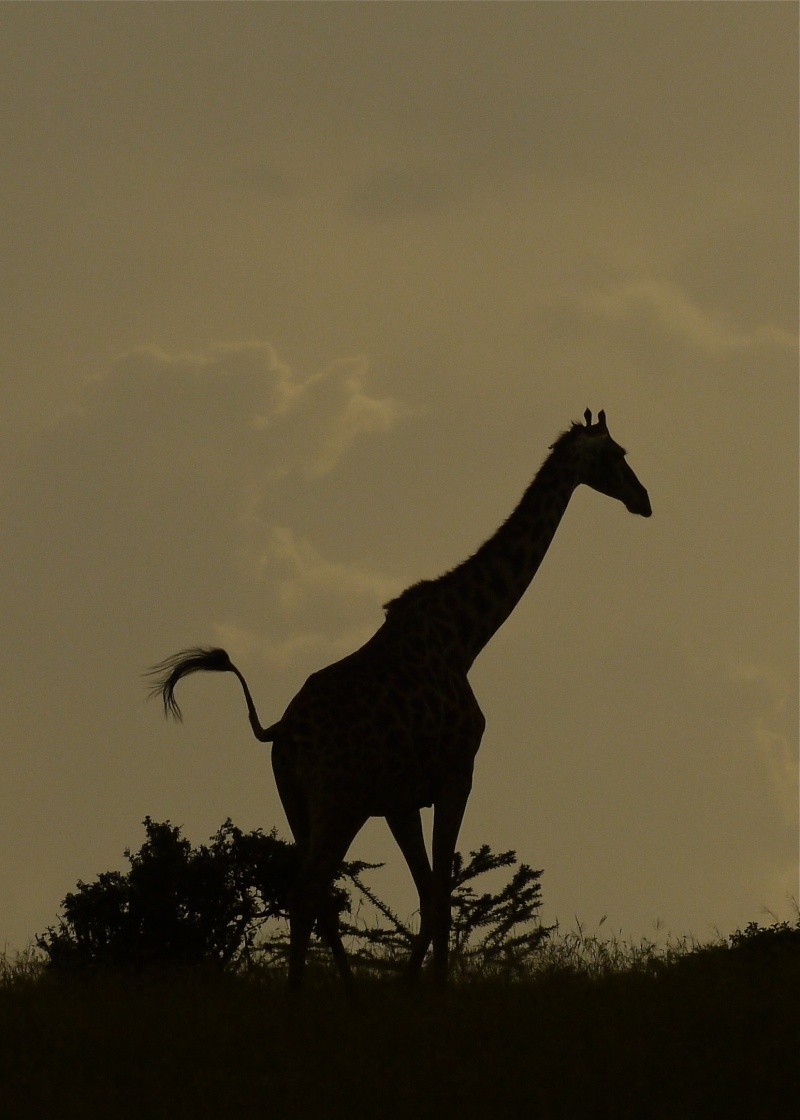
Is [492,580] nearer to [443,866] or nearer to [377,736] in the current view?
[377,736]

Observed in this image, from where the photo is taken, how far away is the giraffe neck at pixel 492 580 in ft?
47.2

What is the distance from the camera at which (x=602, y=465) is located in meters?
16.0

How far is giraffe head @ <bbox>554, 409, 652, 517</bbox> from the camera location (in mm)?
15930

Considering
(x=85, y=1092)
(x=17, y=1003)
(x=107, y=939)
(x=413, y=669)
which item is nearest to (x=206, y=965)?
(x=107, y=939)

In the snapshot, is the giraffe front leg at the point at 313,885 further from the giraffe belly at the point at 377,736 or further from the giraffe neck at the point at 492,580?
the giraffe neck at the point at 492,580

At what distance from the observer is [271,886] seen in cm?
1498

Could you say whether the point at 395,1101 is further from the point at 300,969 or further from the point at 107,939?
the point at 107,939

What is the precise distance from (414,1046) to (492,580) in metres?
5.38

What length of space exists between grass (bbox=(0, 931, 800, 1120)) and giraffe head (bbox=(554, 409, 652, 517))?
4847 millimetres

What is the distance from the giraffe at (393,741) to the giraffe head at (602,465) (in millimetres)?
1716

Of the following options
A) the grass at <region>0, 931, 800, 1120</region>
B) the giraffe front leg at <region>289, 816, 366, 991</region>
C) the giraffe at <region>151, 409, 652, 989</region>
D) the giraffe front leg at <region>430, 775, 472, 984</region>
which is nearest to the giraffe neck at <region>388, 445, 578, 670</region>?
the giraffe at <region>151, 409, 652, 989</region>

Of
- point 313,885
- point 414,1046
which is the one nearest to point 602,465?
point 313,885

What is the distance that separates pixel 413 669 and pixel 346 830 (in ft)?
5.33

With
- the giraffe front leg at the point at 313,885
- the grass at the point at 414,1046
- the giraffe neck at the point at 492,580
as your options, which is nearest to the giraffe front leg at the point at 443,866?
the grass at the point at 414,1046
